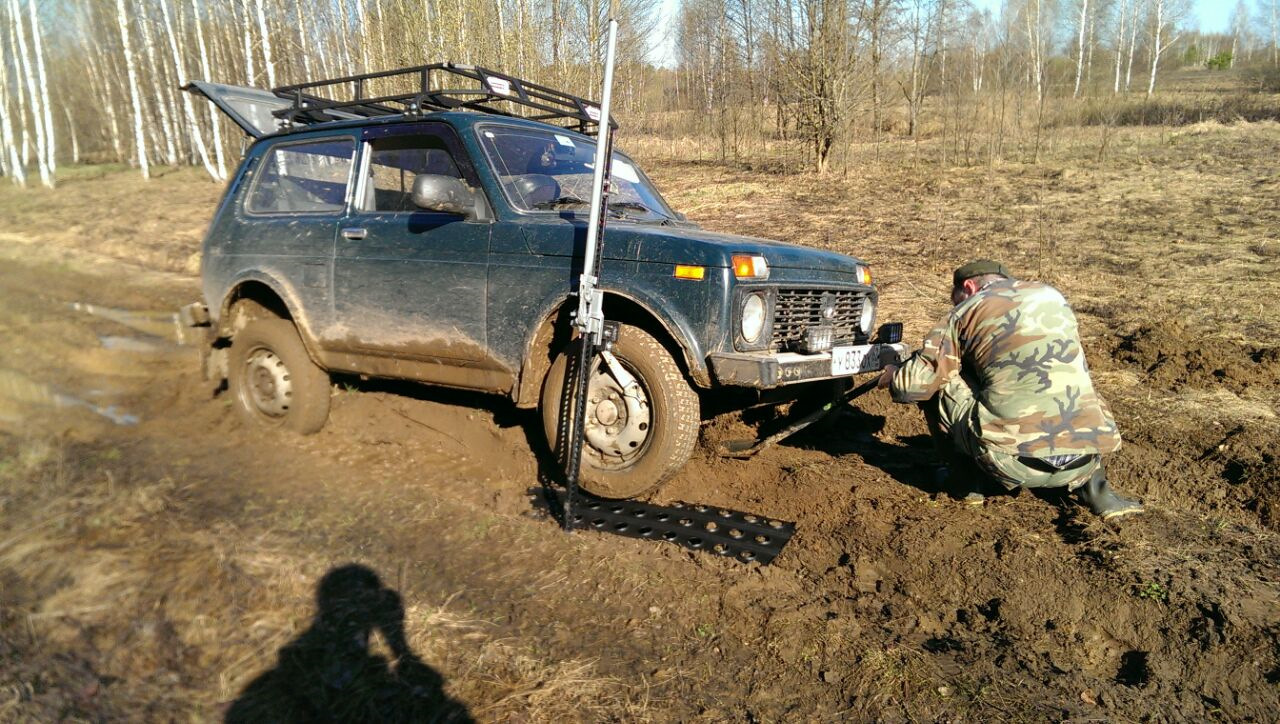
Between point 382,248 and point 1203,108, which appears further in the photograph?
point 1203,108

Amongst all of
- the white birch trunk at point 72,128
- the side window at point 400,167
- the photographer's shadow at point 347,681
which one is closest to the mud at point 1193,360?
the side window at point 400,167

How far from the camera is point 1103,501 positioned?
147 inches

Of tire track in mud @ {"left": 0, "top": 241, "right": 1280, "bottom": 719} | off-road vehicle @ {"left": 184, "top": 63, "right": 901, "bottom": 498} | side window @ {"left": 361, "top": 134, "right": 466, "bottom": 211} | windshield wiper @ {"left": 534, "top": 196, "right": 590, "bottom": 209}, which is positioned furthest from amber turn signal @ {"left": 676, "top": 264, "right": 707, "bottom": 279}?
side window @ {"left": 361, "top": 134, "right": 466, "bottom": 211}

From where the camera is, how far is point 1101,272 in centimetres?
838

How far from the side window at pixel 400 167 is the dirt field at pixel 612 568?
1407 millimetres

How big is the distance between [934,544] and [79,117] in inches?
2121

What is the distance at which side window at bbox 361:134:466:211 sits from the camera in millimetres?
4547

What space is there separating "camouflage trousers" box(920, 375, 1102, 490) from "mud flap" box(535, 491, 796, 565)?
965 mm

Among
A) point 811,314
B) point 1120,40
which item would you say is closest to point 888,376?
point 811,314

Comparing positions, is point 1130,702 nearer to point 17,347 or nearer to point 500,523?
point 500,523

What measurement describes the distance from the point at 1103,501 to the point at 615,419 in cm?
241

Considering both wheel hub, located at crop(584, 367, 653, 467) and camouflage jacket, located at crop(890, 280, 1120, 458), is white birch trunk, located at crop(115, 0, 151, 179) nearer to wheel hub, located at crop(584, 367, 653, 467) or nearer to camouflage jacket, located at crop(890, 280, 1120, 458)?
wheel hub, located at crop(584, 367, 653, 467)

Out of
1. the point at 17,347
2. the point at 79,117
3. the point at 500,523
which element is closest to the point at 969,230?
the point at 500,523

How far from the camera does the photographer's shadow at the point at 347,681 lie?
2.34m
